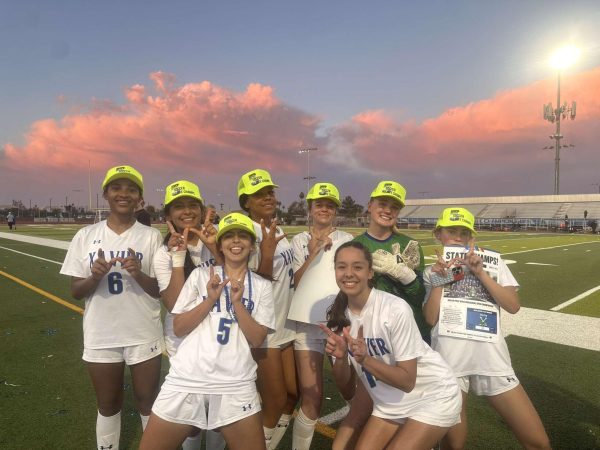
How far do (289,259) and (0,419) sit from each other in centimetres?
314

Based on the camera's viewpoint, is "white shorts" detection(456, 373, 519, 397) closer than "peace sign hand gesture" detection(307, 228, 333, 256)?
Yes

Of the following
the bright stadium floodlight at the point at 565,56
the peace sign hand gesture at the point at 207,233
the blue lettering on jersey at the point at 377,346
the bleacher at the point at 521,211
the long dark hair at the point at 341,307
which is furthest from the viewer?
the bleacher at the point at 521,211

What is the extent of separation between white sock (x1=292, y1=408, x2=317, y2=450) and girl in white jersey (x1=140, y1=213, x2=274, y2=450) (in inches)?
35.9

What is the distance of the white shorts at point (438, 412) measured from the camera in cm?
249

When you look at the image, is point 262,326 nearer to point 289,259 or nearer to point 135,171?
point 289,259

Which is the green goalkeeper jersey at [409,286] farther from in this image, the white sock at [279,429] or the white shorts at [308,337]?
the white sock at [279,429]

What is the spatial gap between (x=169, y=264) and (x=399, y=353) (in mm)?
1555

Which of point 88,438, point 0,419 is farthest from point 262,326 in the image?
point 0,419

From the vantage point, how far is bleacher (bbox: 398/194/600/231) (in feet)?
244

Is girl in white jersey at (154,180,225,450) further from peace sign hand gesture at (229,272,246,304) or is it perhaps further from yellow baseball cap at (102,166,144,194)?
peace sign hand gesture at (229,272,246,304)

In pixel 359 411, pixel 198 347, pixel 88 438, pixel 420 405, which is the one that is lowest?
pixel 88 438

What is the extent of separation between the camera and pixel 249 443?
2.32 meters

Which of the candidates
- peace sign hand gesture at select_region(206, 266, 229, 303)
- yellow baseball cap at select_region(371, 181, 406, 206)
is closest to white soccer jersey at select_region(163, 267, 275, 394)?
peace sign hand gesture at select_region(206, 266, 229, 303)

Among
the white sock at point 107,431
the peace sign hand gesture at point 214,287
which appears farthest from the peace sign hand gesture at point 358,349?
the white sock at point 107,431
